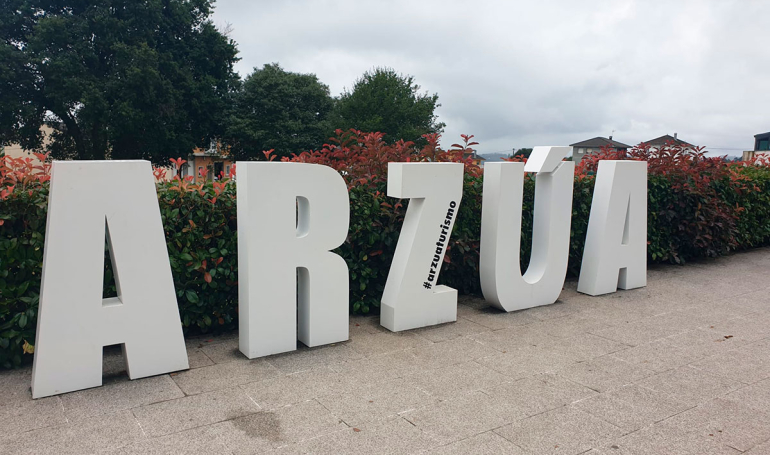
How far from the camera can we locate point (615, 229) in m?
6.76

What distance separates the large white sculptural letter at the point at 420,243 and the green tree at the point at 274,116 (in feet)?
106

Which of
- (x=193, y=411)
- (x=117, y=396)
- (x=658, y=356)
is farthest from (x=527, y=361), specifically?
(x=117, y=396)

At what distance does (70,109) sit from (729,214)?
29.2m

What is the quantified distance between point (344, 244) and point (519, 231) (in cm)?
196

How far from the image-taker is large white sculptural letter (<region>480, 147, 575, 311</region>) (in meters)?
5.78

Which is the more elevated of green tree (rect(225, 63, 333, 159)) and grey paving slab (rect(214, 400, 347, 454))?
green tree (rect(225, 63, 333, 159))

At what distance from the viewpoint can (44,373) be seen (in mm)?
3576

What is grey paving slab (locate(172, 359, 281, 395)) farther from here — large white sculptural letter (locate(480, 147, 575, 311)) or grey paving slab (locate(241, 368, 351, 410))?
large white sculptural letter (locate(480, 147, 575, 311))

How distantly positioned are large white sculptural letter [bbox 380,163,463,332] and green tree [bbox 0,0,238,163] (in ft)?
83.5

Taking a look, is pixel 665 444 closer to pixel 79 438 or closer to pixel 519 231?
pixel 519 231

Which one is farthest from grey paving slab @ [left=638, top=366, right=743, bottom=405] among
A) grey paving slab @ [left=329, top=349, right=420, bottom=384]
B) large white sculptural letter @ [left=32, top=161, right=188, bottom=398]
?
large white sculptural letter @ [left=32, top=161, right=188, bottom=398]

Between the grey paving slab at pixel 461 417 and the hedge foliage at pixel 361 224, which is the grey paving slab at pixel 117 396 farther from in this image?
the grey paving slab at pixel 461 417

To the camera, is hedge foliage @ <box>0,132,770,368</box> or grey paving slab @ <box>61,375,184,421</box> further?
hedge foliage @ <box>0,132,770,368</box>

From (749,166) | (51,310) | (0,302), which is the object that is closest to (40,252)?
(0,302)
